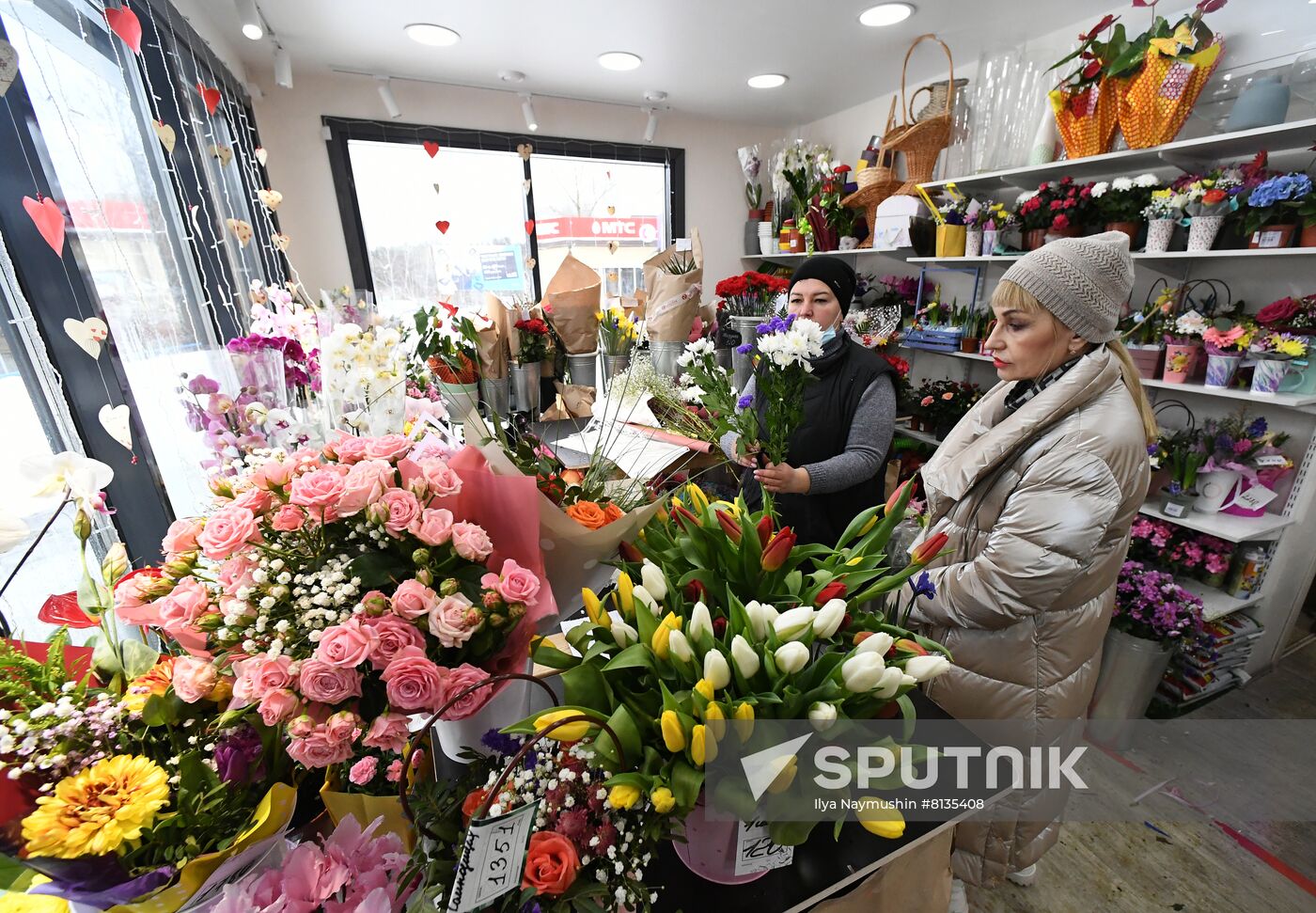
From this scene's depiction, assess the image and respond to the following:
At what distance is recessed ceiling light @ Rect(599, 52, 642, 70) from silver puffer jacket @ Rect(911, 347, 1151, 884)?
244 cm

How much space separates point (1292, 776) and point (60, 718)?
3.19 m

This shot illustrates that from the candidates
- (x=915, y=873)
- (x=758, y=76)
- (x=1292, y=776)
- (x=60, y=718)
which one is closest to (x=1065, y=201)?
(x=758, y=76)

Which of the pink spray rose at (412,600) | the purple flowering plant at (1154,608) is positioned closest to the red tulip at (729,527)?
the pink spray rose at (412,600)

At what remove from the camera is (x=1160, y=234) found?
2.01m

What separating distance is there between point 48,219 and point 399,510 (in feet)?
3.22

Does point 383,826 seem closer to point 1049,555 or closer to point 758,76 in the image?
point 1049,555

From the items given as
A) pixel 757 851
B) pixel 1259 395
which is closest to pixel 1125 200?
pixel 1259 395

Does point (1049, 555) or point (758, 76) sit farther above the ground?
point (758, 76)

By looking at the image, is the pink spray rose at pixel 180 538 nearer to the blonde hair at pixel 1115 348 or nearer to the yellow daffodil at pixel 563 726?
the yellow daffodil at pixel 563 726

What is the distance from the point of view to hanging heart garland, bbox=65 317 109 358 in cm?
98

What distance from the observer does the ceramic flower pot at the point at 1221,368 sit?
1.88 metres

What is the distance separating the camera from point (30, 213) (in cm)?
95

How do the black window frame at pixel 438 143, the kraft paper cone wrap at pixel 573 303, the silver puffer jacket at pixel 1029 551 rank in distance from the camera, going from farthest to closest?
the black window frame at pixel 438 143, the kraft paper cone wrap at pixel 573 303, the silver puffer jacket at pixel 1029 551

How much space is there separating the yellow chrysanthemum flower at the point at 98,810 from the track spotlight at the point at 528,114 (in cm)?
366
